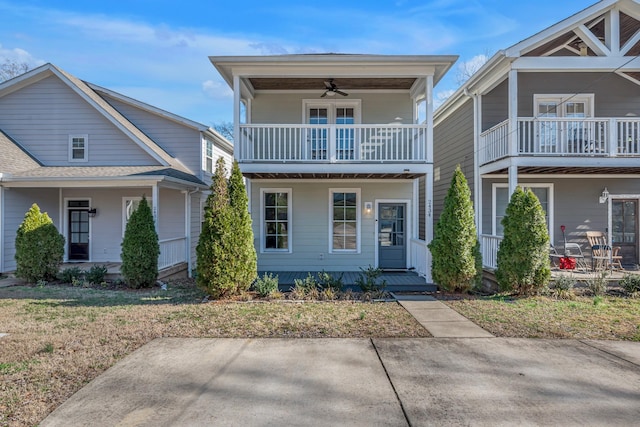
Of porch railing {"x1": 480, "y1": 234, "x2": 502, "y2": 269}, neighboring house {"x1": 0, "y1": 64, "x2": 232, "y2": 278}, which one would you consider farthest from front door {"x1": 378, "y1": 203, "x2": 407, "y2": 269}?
neighboring house {"x1": 0, "y1": 64, "x2": 232, "y2": 278}

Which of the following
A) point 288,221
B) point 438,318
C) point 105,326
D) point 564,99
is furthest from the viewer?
point 288,221

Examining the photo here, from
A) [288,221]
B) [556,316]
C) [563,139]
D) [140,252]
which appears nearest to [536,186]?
[563,139]

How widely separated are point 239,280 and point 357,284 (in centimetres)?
282

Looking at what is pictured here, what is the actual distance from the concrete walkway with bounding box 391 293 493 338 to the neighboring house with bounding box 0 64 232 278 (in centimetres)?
678

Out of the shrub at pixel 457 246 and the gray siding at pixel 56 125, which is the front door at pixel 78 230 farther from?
the shrub at pixel 457 246

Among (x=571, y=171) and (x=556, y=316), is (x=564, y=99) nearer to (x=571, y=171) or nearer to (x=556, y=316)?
(x=571, y=171)

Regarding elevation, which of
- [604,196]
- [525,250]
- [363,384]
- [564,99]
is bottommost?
[363,384]

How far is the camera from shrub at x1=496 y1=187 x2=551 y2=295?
7.66 metres

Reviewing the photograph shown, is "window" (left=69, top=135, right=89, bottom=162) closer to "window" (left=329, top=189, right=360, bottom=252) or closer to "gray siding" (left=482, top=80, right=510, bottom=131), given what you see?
"window" (left=329, top=189, right=360, bottom=252)

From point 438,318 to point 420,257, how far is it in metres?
3.49

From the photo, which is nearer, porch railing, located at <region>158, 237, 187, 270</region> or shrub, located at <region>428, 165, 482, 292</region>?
shrub, located at <region>428, 165, 482, 292</region>

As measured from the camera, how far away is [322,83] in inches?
420

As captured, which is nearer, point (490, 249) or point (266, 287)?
point (266, 287)

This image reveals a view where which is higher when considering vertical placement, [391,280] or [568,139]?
[568,139]
